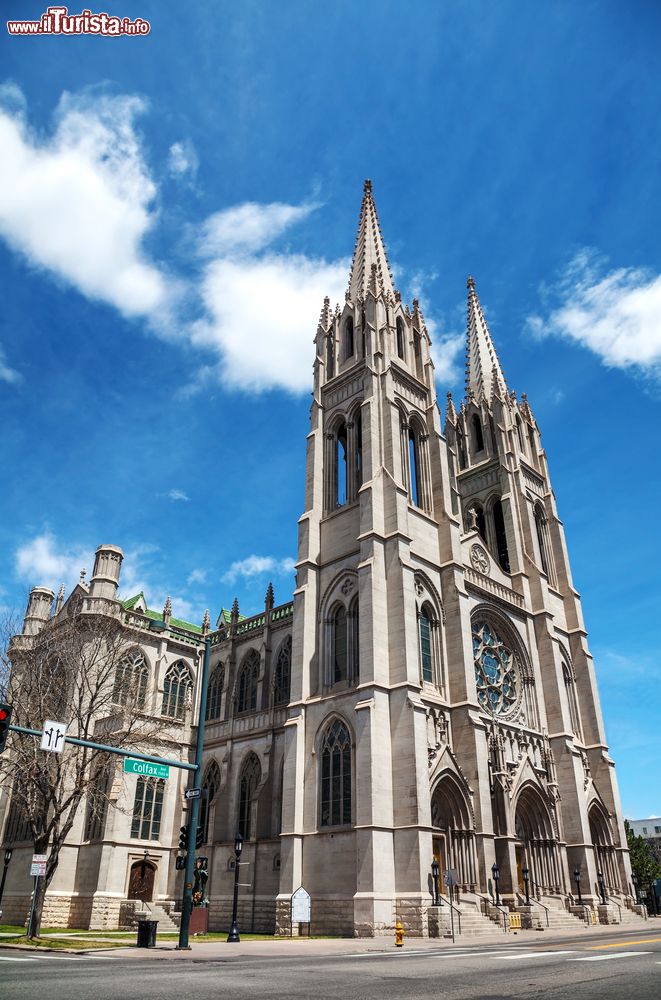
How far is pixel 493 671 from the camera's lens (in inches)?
1572

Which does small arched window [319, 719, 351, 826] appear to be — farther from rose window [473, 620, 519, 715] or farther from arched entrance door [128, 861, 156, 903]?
arched entrance door [128, 861, 156, 903]

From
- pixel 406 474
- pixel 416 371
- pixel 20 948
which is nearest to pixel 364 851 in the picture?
pixel 20 948

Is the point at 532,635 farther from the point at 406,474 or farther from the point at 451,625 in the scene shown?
the point at 406,474

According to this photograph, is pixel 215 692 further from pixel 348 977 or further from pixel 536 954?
pixel 348 977

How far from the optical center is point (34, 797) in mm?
27375

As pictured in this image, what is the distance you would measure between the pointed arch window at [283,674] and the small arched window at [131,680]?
758cm

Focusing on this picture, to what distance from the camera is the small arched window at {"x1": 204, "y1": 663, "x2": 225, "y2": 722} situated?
45.2 meters

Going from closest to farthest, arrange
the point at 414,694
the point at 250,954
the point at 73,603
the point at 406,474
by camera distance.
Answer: the point at 250,954 → the point at 414,694 → the point at 406,474 → the point at 73,603

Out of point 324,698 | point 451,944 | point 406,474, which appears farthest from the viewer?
point 406,474

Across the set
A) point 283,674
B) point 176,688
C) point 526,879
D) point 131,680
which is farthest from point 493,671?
point 176,688

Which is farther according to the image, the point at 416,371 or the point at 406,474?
the point at 416,371

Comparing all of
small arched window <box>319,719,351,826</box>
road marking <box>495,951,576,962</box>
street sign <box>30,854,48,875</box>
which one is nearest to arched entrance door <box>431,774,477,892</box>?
small arched window <box>319,719,351,826</box>

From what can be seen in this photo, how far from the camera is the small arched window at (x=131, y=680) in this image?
3572 centimetres

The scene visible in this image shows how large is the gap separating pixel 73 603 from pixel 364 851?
23177mm
